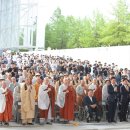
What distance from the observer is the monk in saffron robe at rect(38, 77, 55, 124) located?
1862 cm

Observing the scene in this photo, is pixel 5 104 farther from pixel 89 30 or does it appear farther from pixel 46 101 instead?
pixel 89 30

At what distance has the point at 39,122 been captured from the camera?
62.0 feet

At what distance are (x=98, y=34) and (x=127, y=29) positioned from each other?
13127 mm

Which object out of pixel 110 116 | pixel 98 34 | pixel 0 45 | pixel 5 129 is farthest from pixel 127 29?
pixel 5 129

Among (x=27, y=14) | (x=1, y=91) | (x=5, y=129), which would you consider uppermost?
(x=27, y=14)

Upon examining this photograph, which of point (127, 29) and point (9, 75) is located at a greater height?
point (127, 29)

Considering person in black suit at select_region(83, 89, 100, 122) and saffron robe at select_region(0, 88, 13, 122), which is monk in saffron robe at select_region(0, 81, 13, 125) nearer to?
saffron robe at select_region(0, 88, 13, 122)

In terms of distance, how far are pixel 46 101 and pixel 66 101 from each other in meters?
1.00

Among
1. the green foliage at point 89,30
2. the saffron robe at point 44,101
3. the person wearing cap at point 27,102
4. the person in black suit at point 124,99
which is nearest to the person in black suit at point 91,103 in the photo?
the person in black suit at point 124,99

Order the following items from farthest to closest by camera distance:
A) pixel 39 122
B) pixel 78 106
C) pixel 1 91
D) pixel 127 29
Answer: pixel 127 29 < pixel 78 106 < pixel 39 122 < pixel 1 91

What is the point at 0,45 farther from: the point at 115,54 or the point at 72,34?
the point at 115,54

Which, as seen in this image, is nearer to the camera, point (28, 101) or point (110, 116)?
point (28, 101)

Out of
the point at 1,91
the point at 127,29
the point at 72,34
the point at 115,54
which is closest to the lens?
the point at 1,91

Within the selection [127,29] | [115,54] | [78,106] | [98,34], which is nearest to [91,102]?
[78,106]
